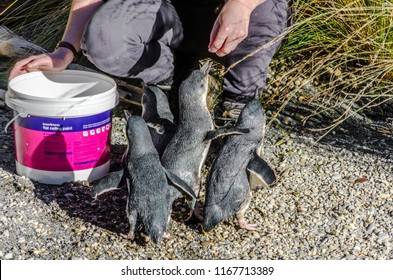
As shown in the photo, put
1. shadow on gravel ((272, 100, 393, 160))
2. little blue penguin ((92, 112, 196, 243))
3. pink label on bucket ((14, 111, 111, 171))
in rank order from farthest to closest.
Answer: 1. shadow on gravel ((272, 100, 393, 160))
2. pink label on bucket ((14, 111, 111, 171))
3. little blue penguin ((92, 112, 196, 243))

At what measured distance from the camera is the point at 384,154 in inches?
155

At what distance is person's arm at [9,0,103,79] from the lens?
3574 mm

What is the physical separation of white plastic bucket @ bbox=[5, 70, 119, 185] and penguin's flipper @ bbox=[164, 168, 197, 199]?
0.49 metres

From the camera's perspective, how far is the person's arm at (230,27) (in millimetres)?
3156

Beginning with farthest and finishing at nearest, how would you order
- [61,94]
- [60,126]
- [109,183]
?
1. [61,94]
2. [60,126]
3. [109,183]

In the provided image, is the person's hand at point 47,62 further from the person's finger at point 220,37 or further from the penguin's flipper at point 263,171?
the penguin's flipper at point 263,171

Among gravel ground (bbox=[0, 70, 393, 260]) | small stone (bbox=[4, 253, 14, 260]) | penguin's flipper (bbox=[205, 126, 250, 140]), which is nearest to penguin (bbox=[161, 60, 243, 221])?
penguin's flipper (bbox=[205, 126, 250, 140])

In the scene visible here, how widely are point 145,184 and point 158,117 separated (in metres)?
0.49

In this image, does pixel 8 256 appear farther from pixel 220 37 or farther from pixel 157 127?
pixel 220 37

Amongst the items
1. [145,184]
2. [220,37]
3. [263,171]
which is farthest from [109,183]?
[220,37]

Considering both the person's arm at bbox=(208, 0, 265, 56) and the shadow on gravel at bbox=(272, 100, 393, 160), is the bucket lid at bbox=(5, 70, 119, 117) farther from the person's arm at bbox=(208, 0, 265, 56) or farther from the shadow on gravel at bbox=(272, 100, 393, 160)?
the shadow on gravel at bbox=(272, 100, 393, 160)

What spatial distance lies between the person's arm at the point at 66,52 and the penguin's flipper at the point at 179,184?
767mm

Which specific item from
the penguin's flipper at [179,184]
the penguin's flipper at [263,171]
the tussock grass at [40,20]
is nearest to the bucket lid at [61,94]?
the penguin's flipper at [179,184]

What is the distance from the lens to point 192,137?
335 cm
